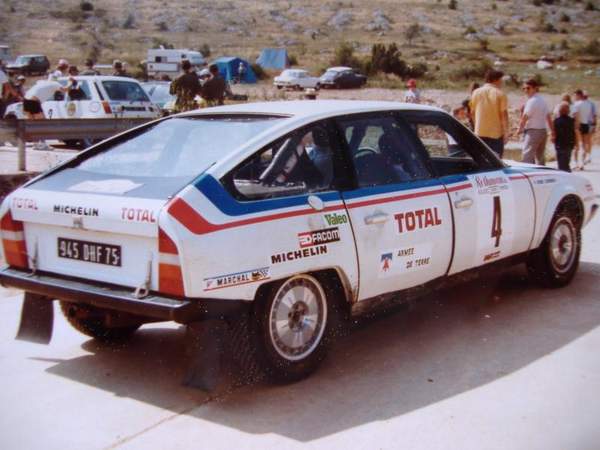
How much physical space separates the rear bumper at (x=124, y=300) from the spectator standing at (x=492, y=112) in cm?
703

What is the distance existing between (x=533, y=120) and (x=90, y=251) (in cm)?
903

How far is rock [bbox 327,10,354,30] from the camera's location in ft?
295

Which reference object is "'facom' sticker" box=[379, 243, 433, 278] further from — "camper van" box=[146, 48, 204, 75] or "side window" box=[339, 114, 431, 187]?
"camper van" box=[146, 48, 204, 75]

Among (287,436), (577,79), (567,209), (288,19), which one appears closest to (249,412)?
(287,436)

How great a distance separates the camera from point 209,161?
4527 mm

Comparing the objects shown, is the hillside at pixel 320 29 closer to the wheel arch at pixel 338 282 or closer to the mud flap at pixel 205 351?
the wheel arch at pixel 338 282

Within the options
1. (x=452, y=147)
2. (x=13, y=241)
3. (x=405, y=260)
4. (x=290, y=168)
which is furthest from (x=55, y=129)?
(x=405, y=260)

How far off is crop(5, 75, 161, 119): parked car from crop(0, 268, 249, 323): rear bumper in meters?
12.5

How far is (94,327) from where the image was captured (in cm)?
538

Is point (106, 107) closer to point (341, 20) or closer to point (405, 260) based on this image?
point (405, 260)

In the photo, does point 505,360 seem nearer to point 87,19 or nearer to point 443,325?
point 443,325

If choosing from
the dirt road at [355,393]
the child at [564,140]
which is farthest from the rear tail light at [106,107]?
the dirt road at [355,393]

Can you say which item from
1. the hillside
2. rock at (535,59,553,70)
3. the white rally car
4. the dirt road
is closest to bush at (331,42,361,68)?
the hillside

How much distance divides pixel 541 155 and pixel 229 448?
34.1 ft
